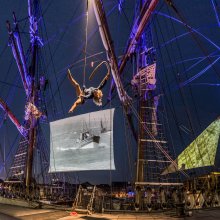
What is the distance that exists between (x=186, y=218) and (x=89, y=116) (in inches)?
257

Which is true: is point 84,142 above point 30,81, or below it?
below

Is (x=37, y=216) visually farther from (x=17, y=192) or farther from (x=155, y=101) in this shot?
(x=155, y=101)

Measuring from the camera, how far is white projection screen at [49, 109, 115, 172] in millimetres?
13828

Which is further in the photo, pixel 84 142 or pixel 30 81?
pixel 30 81

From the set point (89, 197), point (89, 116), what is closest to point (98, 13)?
point (89, 116)

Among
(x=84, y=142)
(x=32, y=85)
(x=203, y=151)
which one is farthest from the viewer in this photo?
(x=32, y=85)

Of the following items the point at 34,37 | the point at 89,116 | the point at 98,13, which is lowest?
the point at 89,116

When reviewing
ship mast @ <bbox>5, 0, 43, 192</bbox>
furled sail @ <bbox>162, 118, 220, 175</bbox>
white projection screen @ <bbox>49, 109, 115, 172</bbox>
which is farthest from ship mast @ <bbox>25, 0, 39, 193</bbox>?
furled sail @ <bbox>162, 118, 220, 175</bbox>

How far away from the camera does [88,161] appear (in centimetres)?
1419

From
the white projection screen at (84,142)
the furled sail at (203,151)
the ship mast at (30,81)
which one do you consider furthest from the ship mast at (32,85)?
the furled sail at (203,151)

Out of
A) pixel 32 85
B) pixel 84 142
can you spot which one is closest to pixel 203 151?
pixel 84 142

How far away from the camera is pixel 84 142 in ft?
48.6

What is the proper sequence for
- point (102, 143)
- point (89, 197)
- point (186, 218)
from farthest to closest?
point (102, 143) → point (89, 197) → point (186, 218)

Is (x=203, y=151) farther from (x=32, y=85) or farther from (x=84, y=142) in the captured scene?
(x=32, y=85)
